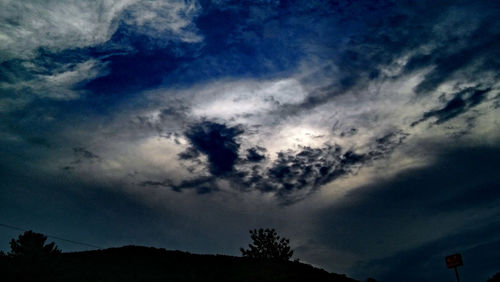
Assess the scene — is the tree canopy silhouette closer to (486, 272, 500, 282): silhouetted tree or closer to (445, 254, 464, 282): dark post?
(445, 254, 464, 282): dark post

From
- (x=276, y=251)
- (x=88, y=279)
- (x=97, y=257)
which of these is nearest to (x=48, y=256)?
(x=97, y=257)

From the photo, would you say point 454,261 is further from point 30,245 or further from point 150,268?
point 30,245

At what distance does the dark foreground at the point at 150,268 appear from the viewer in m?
29.9

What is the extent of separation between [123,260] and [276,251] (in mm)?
34177

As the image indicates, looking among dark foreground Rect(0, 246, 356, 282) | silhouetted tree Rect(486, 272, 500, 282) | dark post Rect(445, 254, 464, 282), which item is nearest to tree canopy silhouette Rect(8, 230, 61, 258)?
dark foreground Rect(0, 246, 356, 282)

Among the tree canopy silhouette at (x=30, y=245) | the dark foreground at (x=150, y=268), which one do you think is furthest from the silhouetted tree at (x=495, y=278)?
the tree canopy silhouette at (x=30, y=245)

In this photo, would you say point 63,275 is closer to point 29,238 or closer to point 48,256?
point 48,256

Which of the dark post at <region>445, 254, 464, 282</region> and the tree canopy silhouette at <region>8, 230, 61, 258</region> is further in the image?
the tree canopy silhouette at <region>8, 230, 61, 258</region>

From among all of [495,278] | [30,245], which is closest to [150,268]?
[30,245]

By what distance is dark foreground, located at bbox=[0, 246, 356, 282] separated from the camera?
98.2 feet

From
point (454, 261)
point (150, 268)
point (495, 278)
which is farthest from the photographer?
point (495, 278)

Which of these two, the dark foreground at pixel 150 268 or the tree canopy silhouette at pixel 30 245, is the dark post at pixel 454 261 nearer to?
the dark foreground at pixel 150 268

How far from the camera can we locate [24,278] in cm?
2833

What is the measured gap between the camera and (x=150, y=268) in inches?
1308
